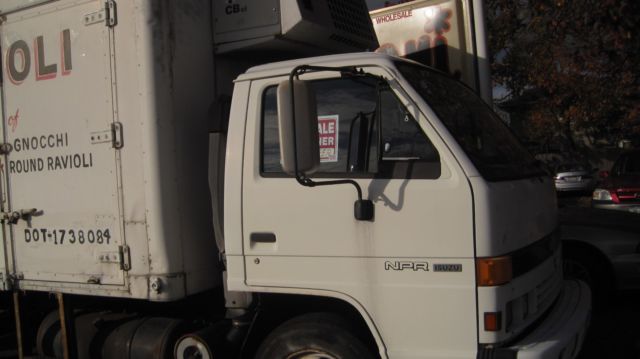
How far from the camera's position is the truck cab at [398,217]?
9.25ft

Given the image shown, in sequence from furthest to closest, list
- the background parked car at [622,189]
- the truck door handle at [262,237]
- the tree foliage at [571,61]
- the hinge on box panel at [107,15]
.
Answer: the background parked car at [622,189], the tree foliage at [571,61], the hinge on box panel at [107,15], the truck door handle at [262,237]

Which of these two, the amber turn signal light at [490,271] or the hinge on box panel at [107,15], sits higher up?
the hinge on box panel at [107,15]

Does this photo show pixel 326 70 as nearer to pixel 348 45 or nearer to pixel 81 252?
pixel 348 45

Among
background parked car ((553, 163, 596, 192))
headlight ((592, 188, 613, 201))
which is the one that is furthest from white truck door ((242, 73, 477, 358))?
background parked car ((553, 163, 596, 192))

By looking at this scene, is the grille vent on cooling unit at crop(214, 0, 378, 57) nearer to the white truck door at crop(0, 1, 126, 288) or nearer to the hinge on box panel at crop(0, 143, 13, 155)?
the white truck door at crop(0, 1, 126, 288)

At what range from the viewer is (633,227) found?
18.3ft

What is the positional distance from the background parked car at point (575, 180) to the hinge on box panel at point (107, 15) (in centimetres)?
1733

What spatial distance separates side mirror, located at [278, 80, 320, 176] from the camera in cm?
285

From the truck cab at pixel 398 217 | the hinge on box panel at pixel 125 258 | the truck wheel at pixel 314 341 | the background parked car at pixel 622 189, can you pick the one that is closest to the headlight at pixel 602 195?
the background parked car at pixel 622 189

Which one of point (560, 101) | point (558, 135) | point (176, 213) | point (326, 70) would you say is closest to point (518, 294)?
point (326, 70)

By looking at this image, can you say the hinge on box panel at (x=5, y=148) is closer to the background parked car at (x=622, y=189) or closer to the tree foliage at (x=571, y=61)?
the tree foliage at (x=571, y=61)

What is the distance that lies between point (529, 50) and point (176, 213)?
15.1m

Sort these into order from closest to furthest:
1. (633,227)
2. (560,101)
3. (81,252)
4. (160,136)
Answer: (160,136) < (81,252) < (633,227) < (560,101)

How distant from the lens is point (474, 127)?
10.9ft
